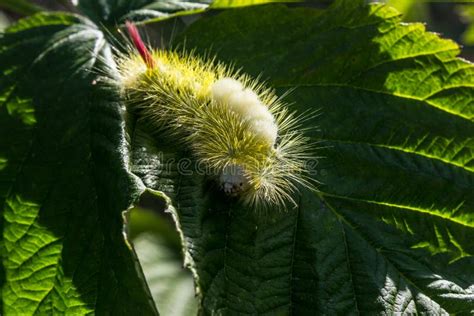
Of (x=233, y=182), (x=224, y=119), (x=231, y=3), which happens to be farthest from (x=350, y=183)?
(x=231, y=3)

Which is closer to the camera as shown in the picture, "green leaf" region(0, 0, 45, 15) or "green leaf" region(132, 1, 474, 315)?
"green leaf" region(132, 1, 474, 315)

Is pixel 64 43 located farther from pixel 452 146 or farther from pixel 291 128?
pixel 452 146

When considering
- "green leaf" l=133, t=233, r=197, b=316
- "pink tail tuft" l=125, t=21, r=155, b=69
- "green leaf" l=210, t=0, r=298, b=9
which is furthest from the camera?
"green leaf" l=133, t=233, r=197, b=316

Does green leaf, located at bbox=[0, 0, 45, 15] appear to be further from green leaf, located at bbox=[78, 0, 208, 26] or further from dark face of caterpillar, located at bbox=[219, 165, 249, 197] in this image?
dark face of caterpillar, located at bbox=[219, 165, 249, 197]

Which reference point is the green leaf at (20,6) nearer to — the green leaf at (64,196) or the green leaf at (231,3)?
the green leaf at (64,196)

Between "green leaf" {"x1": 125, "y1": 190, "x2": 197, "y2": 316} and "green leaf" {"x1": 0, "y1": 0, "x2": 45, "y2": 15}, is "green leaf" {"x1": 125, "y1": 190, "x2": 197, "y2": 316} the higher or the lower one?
the lower one

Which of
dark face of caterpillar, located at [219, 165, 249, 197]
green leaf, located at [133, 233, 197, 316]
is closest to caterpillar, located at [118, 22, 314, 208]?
dark face of caterpillar, located at [219, 165, 249, 197]

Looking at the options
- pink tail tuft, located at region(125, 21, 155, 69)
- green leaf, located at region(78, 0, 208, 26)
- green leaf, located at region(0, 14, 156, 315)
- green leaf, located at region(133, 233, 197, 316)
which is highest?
green leaf, located at region(78, 0, 208, 26)

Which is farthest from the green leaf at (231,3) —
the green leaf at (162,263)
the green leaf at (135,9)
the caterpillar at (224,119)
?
the green leaf at (162,263)

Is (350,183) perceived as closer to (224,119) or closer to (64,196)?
(224,119)
